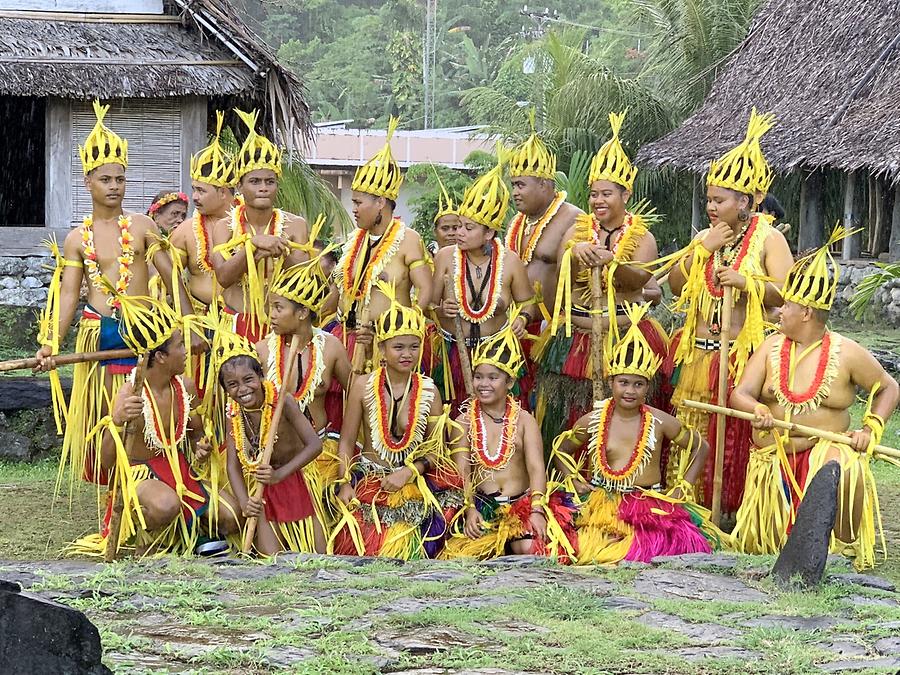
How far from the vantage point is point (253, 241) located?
647 cm

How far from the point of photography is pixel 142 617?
4426 millimetres

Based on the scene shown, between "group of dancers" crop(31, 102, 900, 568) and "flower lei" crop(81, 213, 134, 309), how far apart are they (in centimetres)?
1

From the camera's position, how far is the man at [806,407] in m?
5.67

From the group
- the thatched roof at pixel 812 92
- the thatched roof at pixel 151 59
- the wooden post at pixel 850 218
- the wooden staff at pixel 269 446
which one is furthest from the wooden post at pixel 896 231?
the wooden staff at pixel 269 446

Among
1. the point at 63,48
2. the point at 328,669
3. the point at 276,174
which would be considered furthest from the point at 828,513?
the point at 63,48

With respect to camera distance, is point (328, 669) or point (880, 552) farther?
point (880, 552)

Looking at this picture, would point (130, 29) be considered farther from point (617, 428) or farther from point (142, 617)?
point (142, 617)

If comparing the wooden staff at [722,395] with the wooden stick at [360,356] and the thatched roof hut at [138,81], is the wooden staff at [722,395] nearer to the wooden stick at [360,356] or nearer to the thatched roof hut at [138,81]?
the wooden stick at [360,356]

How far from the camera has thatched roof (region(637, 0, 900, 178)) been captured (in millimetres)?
Result: 13172

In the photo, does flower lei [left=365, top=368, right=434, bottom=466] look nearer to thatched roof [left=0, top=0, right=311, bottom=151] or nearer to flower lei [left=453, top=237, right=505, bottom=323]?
flower lei [left=453, top=237, right=505, bottom=323]

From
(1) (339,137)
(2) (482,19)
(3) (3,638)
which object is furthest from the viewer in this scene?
(2) (482,19)

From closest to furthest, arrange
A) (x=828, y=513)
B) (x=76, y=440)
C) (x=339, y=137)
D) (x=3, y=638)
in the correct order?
(x=3, y=638), (x=828, y=513), (x=76, y=440), (x=339, y=137)

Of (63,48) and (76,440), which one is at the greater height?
(63,48)

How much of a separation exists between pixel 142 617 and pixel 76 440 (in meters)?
2.19
